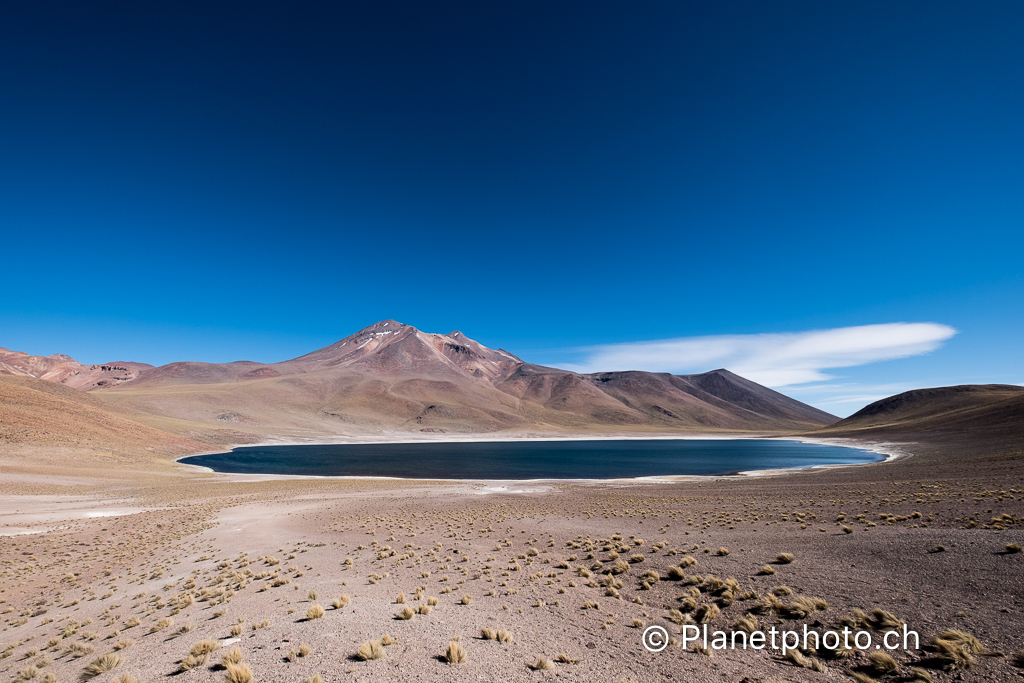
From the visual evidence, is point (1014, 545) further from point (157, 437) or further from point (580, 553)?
point (157, 437)

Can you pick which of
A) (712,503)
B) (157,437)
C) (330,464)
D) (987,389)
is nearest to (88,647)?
(712,503)

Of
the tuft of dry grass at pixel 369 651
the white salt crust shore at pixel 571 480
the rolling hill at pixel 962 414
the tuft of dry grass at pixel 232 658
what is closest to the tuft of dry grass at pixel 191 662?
the tuft of dry grass at pixel 232 658

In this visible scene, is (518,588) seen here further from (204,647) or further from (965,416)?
(965,416)

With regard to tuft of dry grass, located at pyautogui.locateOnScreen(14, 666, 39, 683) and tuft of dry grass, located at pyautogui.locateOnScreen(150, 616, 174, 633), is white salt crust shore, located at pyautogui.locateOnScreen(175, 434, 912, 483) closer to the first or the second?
tuft of dry grass, located at pyautogui.locateOnScreen(150, 616, 174, 633)

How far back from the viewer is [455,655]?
27.2 feet

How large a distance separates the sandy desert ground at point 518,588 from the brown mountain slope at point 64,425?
48203 mm

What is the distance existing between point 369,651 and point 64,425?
88.7 metres

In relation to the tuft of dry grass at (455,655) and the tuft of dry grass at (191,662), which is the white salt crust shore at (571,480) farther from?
the tuft of dry grass at (191,662)

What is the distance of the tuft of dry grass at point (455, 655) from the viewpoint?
27.1ft

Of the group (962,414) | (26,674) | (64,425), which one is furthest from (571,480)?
(962,414)

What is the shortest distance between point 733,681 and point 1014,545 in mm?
11215

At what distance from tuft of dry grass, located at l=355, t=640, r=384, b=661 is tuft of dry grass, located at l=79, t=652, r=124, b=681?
497 cm

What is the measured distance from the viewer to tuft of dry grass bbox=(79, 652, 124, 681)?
27.4 ft

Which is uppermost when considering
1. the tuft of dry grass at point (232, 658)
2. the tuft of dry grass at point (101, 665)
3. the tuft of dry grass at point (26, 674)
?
the tuft of dry grass at point (232, 658)
